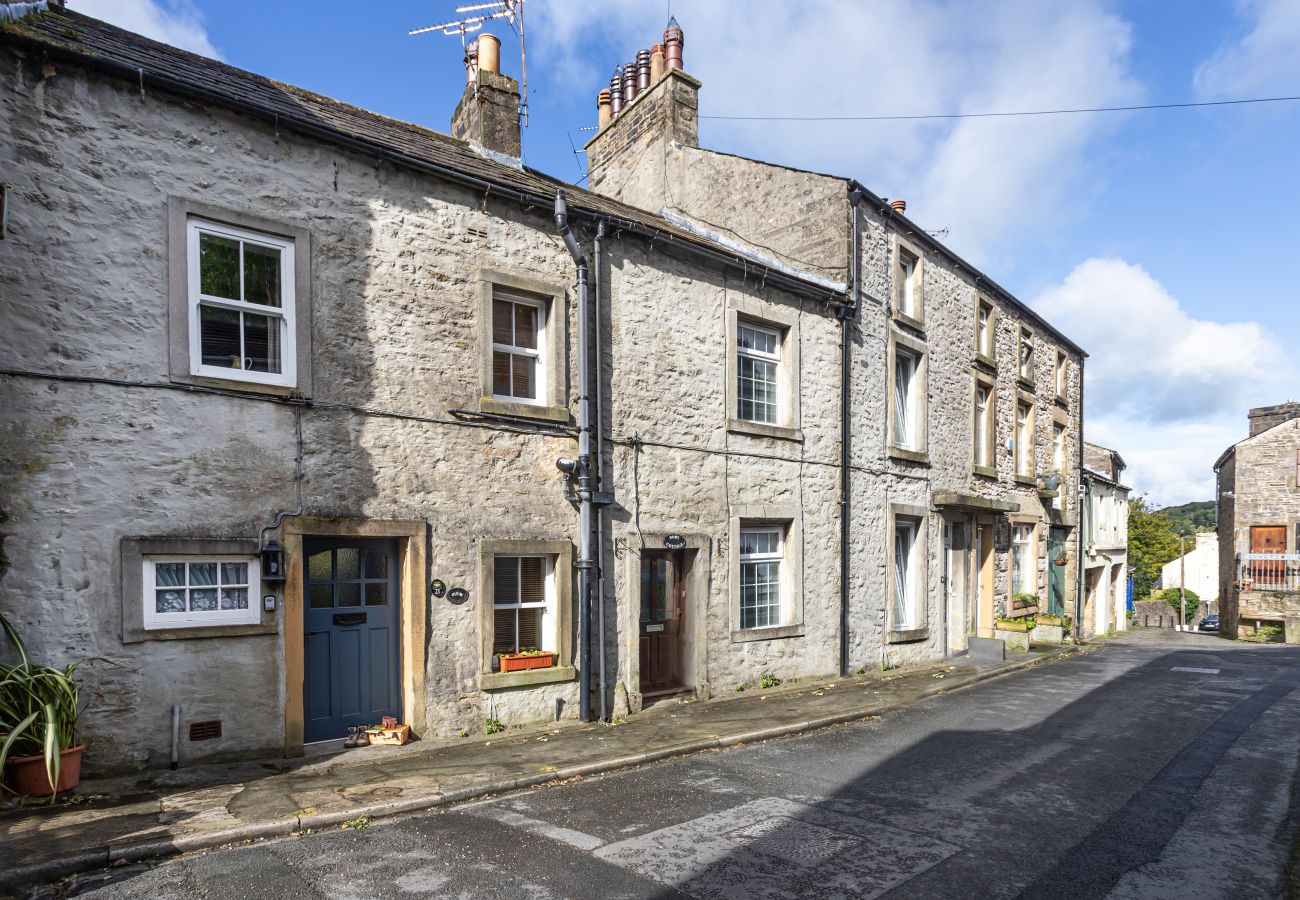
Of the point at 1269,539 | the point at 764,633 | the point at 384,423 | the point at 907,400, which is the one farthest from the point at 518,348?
the point at 1269,539

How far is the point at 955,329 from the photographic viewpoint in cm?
1795

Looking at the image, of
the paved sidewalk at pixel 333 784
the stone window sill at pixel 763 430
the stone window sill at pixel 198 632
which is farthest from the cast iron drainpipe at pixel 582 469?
the stone window sill at pixel 198 632

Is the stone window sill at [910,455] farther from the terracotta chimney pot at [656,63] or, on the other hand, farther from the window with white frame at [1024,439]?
the terracotta chimney pot at [656,63]

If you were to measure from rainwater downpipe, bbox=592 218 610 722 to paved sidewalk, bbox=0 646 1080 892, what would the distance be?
93 cm

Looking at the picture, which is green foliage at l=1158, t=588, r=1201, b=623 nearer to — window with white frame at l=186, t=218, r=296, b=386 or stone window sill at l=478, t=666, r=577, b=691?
stone window sill at l=478, t=666, r=577, b=691

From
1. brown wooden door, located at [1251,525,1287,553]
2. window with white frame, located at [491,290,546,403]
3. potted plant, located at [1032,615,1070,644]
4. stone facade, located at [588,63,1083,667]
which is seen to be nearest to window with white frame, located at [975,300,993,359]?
stone facade, located at [588,63,1083,667]

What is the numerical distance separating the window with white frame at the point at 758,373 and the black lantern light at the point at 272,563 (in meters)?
7.01

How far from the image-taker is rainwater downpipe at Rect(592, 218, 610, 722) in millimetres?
10273

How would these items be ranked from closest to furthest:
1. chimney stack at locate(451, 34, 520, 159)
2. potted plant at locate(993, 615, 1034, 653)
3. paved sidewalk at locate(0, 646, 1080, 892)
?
paved sidewalk at locate(0, 646, 1080, 892)
chimney stack at locate(451, 34, 520, 159)
potted plant at locate(993, 615, 1034, 653)

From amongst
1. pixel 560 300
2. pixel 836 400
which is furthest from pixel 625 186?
pixel 560 300

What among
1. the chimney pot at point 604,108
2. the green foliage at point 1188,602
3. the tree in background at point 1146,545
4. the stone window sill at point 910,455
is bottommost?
the green foliage at point 1188,602

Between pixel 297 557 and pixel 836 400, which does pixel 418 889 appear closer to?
pixel 297 557

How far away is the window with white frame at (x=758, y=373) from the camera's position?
12.9m

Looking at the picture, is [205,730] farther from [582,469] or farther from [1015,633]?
[1015,633]
